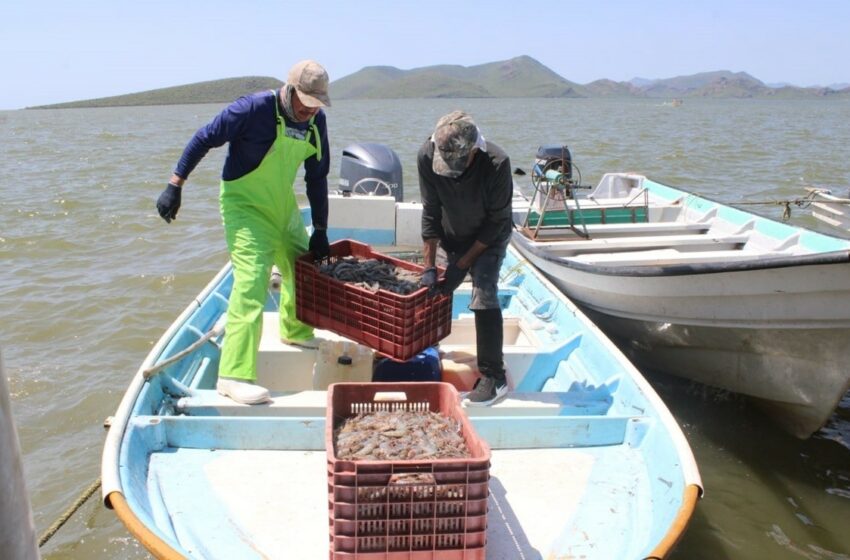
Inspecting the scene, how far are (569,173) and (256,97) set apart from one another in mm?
5117

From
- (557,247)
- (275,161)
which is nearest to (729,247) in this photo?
(557,247)

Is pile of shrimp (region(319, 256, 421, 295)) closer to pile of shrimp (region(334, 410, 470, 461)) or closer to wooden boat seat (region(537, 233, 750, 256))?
pile of shrimp (region(334, 410, 470, 461))

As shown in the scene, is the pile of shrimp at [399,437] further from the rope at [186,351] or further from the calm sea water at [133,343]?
the calm sea water at [133,343]

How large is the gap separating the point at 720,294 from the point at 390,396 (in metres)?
3.06

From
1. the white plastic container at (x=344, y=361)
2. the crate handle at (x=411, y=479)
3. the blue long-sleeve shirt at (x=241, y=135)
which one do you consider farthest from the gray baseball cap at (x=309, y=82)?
the crate handle at (x=411, y=479)

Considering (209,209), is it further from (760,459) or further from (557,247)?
(760,459)

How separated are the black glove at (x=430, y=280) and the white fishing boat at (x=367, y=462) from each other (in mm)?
650

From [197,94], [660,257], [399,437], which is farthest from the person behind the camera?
[197,94]

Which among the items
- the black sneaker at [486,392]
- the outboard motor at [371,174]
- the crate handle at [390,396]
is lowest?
the black sneaker at [486,392]

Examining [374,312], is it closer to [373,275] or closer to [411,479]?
[373,275]

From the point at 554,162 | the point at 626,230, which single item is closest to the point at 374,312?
the point at 626,230

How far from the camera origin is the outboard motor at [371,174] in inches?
344

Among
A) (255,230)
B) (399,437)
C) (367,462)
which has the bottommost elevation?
(399,437)

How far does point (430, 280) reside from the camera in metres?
4.34
